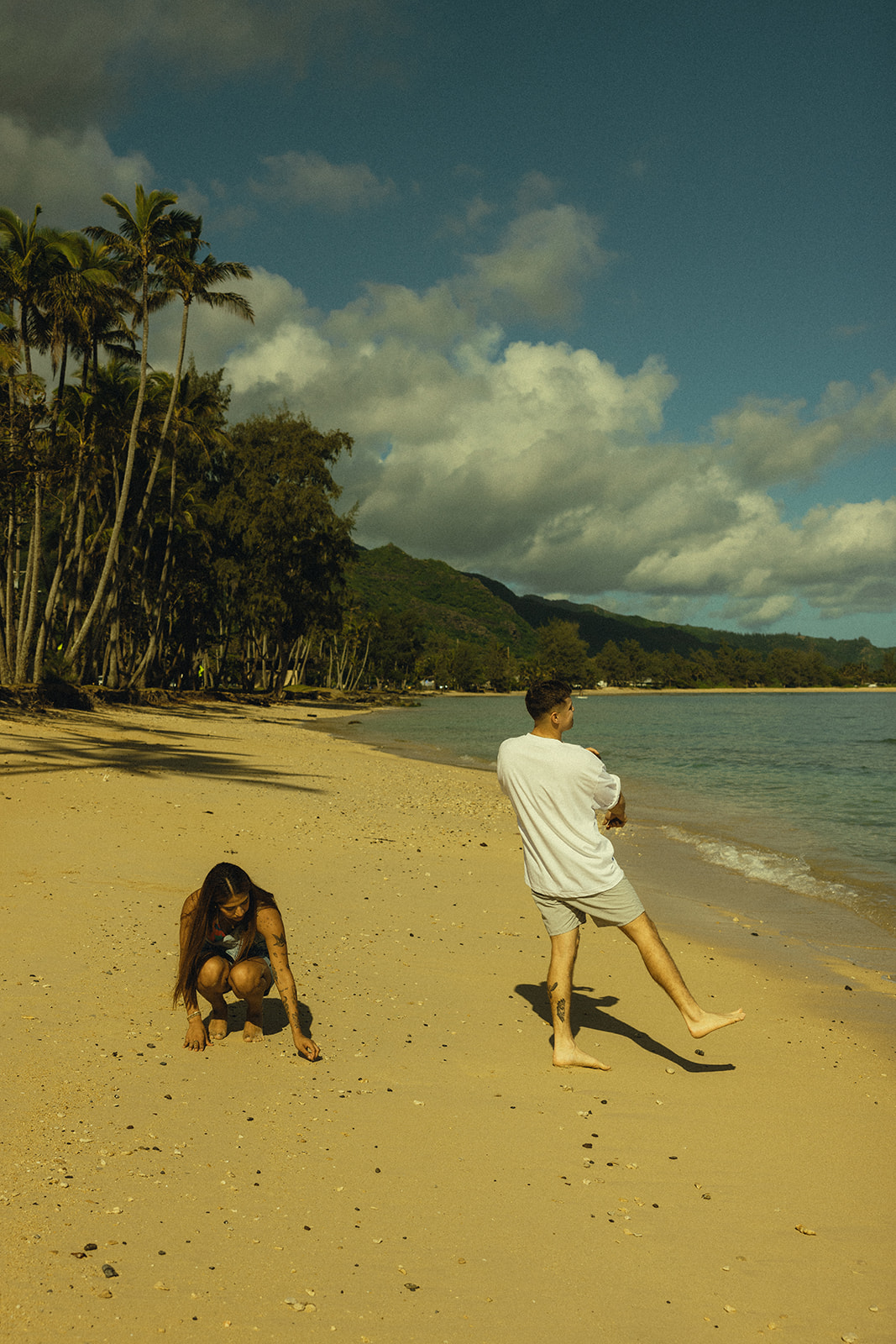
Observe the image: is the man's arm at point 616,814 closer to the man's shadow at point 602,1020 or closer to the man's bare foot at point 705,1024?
the man's bare foot at point 705,1024

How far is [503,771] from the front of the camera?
4438mm

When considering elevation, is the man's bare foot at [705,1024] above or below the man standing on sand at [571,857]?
below

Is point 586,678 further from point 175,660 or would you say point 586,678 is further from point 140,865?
point 140,865

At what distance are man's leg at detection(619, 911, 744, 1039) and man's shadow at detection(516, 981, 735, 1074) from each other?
0.97ft

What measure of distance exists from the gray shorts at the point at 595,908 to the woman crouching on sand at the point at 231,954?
129cm

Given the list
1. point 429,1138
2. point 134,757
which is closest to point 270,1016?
point 429,1138

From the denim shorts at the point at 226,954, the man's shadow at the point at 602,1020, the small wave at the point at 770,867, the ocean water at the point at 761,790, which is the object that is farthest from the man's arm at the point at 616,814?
the small wave at the point at 770,867

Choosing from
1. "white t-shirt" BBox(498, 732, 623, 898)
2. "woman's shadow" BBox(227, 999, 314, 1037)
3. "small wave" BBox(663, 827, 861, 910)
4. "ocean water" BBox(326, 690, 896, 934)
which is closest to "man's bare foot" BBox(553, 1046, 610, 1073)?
"white t-shirt" BBox(498, 732, 623, 898)

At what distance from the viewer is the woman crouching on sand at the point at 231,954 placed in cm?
412

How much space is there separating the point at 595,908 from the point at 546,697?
3.45ft

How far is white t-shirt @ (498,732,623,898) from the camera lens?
420cm

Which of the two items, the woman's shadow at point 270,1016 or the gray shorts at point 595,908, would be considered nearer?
the gray shorts at point 595,908

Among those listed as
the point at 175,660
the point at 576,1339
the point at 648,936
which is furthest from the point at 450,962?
the point at 175,660

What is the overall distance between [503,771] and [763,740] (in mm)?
40383
